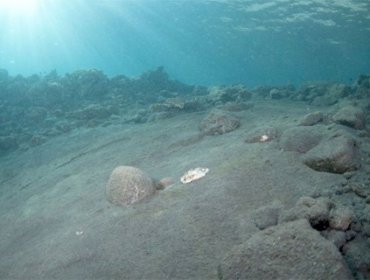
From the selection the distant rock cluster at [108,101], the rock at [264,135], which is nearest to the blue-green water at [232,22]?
the distant rock cluster at [108,101]

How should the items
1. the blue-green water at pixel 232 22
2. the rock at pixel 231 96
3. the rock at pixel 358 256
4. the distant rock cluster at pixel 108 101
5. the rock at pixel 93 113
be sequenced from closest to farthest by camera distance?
the rock at pixel 358 256 → the distant rock cluster at pixel 108 101 → the rock at pixel 231 96 → the rock at pixel 93 113 → the blue-green water at pixel 232 22

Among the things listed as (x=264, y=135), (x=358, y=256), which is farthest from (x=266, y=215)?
(x=264, y=135)

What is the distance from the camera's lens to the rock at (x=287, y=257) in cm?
384

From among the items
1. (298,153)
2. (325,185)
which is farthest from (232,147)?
(325,185)

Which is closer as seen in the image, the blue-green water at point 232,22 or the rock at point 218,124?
the rock at point 218,124

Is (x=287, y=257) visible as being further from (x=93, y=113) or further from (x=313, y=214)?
(x=93, y=113)

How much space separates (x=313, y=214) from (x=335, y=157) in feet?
7.59

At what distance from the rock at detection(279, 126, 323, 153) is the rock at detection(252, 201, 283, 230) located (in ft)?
7.86

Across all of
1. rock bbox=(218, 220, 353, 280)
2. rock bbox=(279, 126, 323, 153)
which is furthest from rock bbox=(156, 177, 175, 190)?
rock bbox=(218, 220, 353, 280)

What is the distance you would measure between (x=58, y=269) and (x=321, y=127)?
6595 millimetres

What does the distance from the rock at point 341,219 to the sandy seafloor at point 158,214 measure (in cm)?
100

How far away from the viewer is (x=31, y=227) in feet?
25.3

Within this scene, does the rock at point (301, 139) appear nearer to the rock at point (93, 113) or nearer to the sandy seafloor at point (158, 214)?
the sandy seafloor at point (158, 214)

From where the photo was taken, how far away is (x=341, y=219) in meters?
4.85
